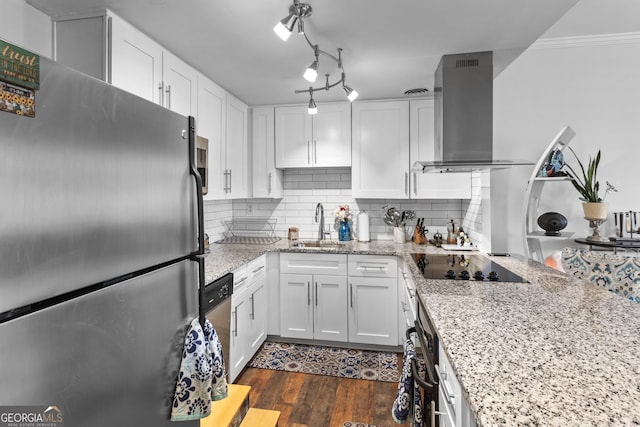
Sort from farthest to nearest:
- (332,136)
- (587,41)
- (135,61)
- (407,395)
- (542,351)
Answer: (332,136), (587,41), (135,61), (407,395), (542,351)

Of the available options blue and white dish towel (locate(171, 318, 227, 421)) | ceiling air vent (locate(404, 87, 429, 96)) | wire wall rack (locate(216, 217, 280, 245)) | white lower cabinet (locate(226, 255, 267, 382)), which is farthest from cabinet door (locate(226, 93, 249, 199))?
blue and white dish towel (locate(171, 318, 227, 421))

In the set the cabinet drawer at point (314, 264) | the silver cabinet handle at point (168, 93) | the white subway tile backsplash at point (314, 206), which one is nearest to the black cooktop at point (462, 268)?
the cabinet drawer at point (314, 264)

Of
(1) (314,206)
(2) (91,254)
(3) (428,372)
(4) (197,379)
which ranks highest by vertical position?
(1) (314,206)

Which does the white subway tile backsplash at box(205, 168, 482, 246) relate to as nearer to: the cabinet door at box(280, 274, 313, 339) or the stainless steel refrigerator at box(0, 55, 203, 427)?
the cabinet door at box(280, 274, 313, 339)

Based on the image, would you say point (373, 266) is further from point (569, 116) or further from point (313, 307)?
point (569, 116)

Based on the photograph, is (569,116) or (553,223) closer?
(553,223)

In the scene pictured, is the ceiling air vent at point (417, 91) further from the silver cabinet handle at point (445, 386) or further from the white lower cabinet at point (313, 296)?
the silver cabinet handle at point (445, 386)

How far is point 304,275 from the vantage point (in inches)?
123

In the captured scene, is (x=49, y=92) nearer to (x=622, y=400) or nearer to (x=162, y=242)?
(x=162, y=242)

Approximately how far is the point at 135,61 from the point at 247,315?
1.94 meters

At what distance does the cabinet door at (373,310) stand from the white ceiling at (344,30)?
1758mm

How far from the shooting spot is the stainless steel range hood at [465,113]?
2264 mm

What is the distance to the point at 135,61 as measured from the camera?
1834 millimetres

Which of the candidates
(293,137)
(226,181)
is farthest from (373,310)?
(293,137)
